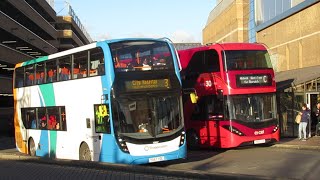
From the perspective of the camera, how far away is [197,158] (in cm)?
1806

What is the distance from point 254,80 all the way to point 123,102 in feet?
22.8

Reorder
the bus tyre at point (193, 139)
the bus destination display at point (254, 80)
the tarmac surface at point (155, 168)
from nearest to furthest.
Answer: the tarmac surface at point (155, 168), the bus destination display at point (254, 80), the bus tyre at point (193, 139)

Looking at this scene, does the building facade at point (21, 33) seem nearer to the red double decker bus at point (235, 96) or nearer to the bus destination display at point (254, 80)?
the red double decker bus at point (235, 96)

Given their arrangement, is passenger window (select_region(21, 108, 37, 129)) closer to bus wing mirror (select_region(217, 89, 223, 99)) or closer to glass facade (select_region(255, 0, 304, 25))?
bus wing mirror (select_region(217, 89, 223, 99))

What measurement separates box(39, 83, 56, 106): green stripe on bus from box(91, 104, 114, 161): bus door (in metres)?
3.20

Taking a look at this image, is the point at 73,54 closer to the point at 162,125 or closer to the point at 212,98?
the point at 162,125

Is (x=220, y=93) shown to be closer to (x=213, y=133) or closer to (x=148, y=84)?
(x=213, y=133)

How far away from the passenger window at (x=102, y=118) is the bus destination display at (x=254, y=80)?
6293mm

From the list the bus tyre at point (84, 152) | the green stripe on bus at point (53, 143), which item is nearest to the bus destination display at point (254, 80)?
the bus tyre at point (84, 152)

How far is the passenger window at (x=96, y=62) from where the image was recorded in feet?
48.1

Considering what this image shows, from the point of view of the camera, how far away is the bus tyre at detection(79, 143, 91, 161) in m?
15.9

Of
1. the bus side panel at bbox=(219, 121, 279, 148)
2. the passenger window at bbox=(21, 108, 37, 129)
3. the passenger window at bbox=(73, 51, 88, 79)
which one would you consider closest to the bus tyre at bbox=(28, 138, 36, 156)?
the passenger window at bbox=(21, 108, 37, 129)

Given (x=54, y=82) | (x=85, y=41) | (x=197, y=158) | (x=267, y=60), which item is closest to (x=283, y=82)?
(x=267, y=60)

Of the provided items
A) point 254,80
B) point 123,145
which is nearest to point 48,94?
point 123,145
